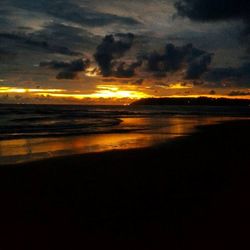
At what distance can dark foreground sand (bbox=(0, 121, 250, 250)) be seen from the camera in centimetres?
707

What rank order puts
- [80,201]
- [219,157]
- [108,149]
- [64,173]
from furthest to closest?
[108,149] → [219,157] → [64,173] → [80,201]

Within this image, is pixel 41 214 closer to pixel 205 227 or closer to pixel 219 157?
pixel 205 227

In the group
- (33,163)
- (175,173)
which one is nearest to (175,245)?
(175,173)

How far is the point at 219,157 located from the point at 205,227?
36.2 feet

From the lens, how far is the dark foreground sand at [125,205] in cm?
707

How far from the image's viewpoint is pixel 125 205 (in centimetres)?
A: 939

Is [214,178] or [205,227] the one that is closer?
[205,227]

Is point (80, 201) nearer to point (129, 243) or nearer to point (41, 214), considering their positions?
point (41, 214)

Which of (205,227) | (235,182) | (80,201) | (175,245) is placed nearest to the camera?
(175,245)

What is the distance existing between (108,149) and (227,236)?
14.7m

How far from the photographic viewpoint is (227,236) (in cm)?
712

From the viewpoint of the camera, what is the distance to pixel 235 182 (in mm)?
12180

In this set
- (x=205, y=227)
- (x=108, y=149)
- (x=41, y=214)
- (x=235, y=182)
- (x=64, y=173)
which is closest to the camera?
(x=205, y=227)

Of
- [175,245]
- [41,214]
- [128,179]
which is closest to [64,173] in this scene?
[128,179]
